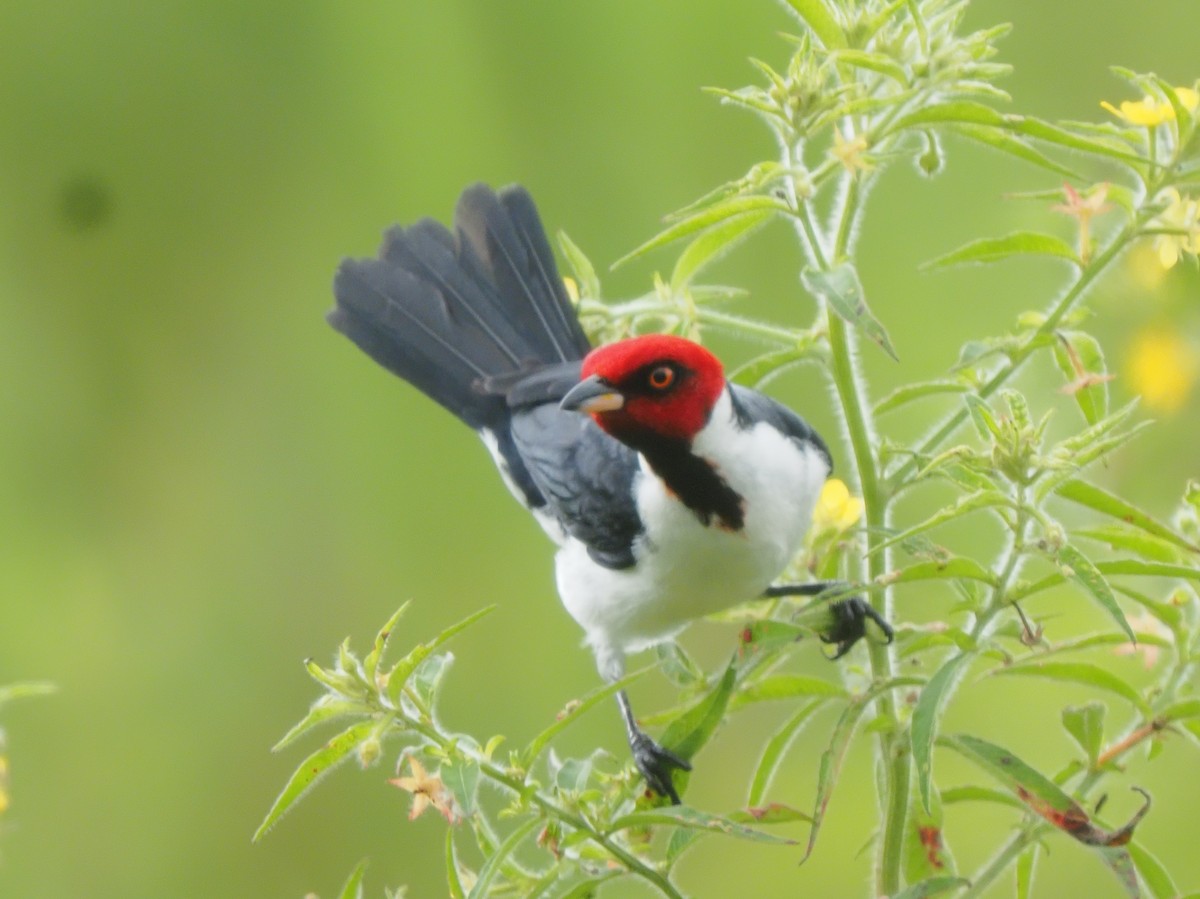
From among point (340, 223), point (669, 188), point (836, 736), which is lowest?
point (836, 736)

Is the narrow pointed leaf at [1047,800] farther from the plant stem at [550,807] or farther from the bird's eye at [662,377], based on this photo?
the bird's eye at [662,377]

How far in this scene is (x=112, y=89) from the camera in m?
3.29

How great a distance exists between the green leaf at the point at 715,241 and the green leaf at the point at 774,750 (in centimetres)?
34

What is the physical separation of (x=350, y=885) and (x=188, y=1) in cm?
262

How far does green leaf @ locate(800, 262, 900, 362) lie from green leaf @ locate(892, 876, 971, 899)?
337mm

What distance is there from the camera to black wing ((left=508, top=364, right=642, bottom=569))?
1.44m

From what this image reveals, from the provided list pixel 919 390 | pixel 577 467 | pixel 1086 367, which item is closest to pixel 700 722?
pixel 919 390

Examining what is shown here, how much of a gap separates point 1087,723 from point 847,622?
209mm

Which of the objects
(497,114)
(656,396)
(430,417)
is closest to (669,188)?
(497,114)

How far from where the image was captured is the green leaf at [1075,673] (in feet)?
3.41

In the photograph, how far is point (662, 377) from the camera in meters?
1.30

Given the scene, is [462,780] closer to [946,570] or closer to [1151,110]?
[946,570]

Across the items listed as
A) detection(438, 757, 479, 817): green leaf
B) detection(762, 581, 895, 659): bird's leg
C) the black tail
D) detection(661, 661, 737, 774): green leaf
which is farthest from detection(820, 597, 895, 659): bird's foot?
the black tail

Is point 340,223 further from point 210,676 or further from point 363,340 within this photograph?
point 363,340
